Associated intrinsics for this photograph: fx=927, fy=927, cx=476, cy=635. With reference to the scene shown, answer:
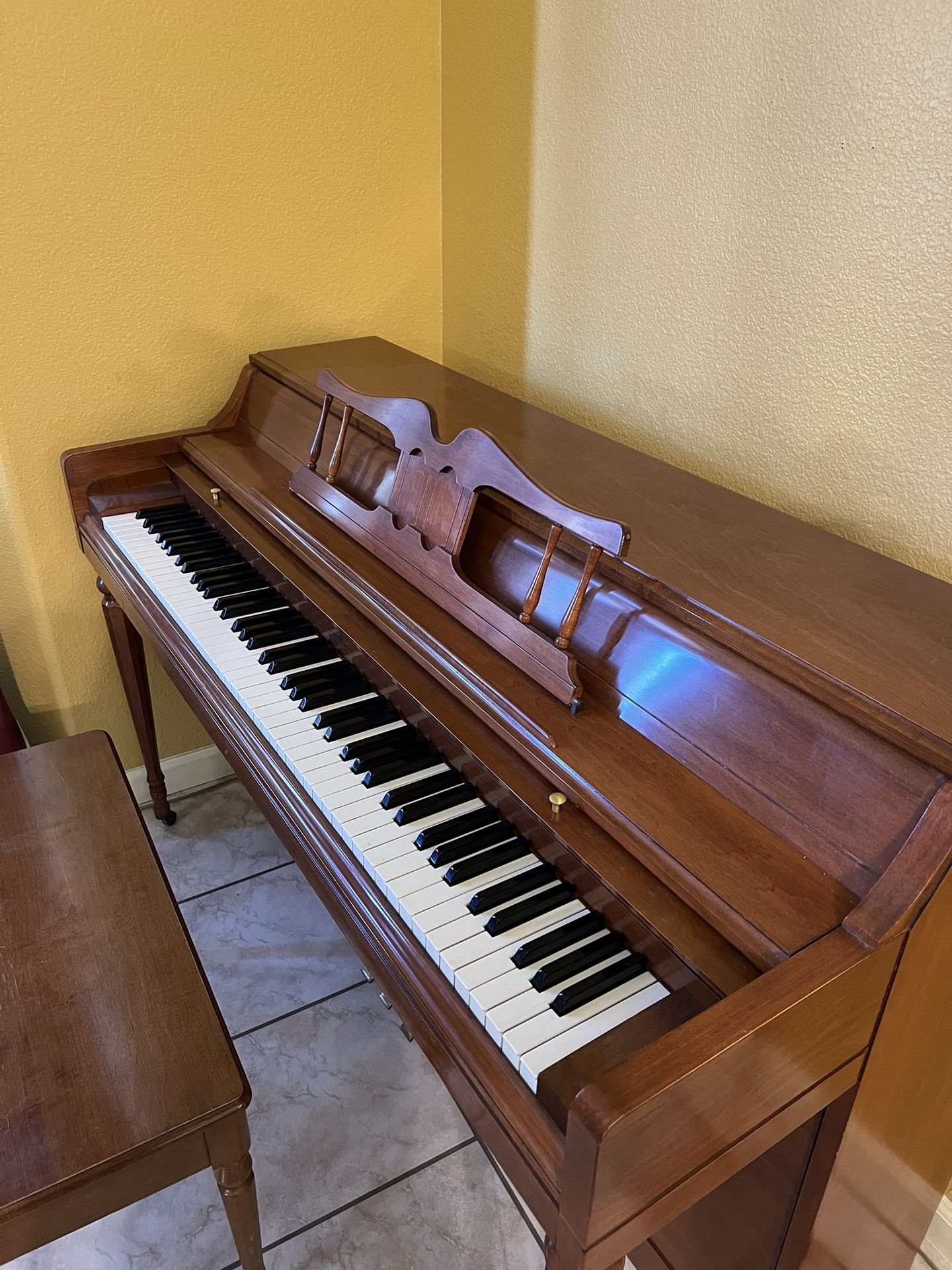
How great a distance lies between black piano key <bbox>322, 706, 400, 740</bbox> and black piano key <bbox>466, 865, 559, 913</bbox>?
0.34 metres

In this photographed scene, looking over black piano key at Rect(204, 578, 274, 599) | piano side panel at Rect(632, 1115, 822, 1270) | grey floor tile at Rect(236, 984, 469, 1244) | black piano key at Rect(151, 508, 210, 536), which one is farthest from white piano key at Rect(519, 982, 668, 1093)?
black piano key at Rect(151, 508, 210, 536)

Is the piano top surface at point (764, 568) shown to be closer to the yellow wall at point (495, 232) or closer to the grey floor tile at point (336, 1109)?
the yellow wall at point (495, 232)

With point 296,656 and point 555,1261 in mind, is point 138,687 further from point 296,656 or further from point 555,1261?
point 555,1261

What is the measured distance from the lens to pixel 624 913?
928 mm

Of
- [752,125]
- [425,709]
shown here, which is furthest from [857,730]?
[752,125]

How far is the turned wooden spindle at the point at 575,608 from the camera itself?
3.57ft

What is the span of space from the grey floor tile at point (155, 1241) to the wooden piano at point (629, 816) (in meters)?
0.66

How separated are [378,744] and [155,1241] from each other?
888 millimetres

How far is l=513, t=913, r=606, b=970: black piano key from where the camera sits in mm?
925

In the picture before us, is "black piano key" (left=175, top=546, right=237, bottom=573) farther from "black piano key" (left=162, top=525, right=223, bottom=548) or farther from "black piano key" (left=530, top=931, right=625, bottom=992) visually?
"black piano key" (left=530, top=931, right=625, bottom=992)

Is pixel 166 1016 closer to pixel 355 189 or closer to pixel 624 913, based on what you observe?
pixel 624 913

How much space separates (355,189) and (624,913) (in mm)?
1735

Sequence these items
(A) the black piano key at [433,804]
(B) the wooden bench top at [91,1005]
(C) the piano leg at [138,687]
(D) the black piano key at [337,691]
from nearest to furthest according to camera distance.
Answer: (B) the wooden bench top at [91,1005]
(A) the black piano key at [433,804]
(D) the black piano key at [337,691]
(C) the piano leg at [138,687]

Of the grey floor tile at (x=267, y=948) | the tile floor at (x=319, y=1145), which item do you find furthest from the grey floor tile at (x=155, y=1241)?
the grey floor tile at (x=267, y=948)
